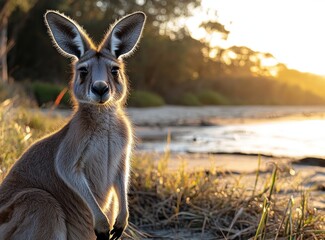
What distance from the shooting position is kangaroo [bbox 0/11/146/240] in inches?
94.1

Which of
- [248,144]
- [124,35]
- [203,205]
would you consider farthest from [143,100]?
[124,35]

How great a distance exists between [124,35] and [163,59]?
71.6ft

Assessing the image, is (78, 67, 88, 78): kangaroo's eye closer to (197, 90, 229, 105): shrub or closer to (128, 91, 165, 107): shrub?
(128, 91, 165, 107): shrub

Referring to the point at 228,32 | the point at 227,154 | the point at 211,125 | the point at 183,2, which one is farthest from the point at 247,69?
the point at 227,154

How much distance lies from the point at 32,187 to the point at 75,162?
0.24m

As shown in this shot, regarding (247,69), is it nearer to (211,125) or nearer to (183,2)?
(183,2)

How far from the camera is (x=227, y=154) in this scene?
739cm

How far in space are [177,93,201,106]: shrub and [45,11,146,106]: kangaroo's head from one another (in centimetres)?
2079

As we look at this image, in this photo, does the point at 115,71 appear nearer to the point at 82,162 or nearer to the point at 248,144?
the point at 82,162

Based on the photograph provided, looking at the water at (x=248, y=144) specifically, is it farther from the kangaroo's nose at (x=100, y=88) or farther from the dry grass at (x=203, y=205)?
the kangaroo's nose at (x=100, y=88)

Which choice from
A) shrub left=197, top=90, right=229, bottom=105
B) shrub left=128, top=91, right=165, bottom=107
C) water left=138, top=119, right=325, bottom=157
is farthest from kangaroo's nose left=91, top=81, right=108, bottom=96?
shrub left=197, top=90, right=229, bottom=105

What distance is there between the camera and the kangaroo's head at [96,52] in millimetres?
2688

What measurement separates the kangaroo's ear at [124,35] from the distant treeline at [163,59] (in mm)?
11058

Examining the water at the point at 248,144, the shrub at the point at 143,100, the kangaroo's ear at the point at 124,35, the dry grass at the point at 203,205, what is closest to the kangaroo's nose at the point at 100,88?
the kangaroo's ear at the point at 124,35
